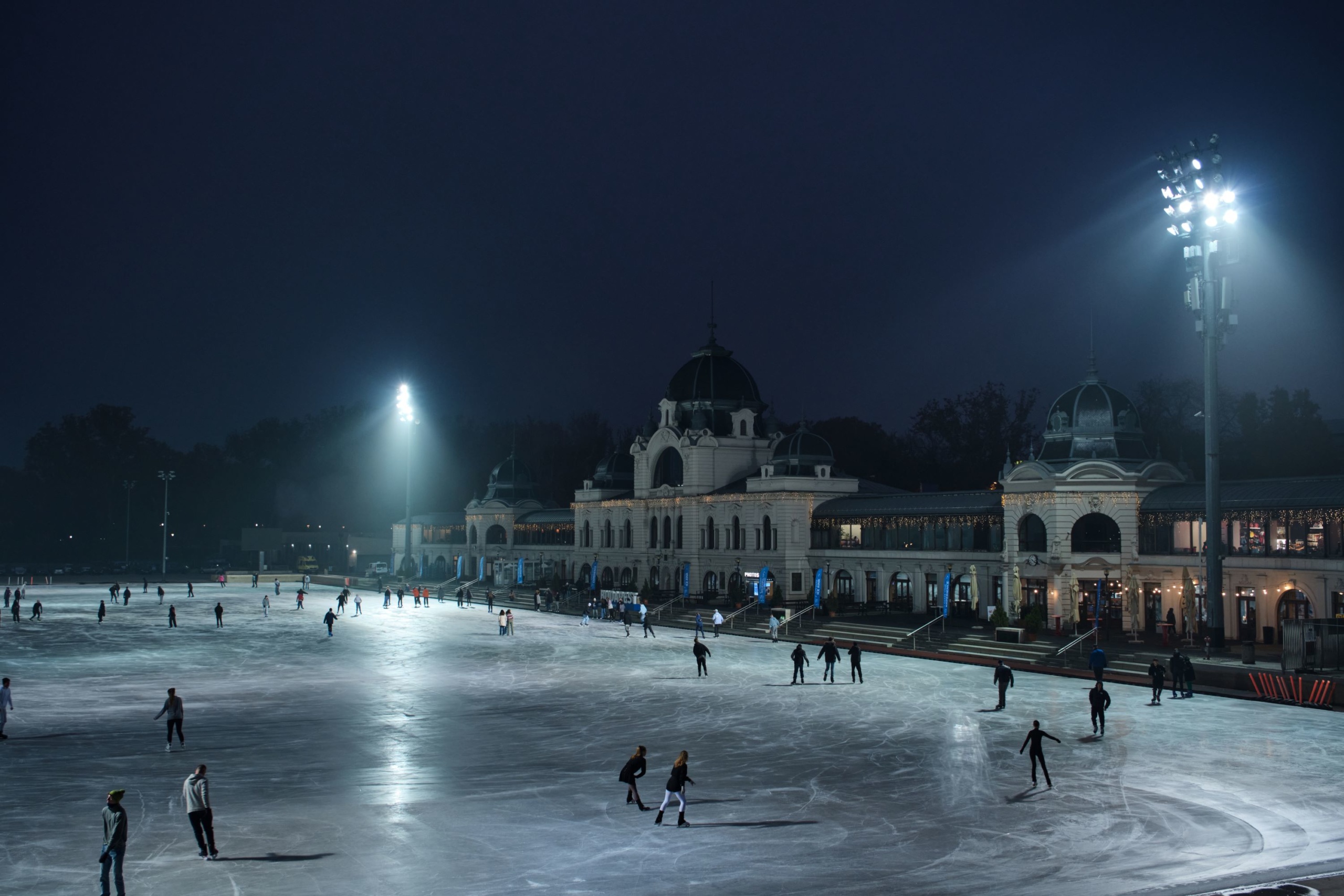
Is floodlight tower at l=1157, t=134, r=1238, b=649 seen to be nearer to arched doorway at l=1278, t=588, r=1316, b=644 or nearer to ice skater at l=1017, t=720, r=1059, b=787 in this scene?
arched doorway at l=1278, t=588, r=1316, b=644

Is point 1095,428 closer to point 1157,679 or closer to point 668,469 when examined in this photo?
point 1157,679

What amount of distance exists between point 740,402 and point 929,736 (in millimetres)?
63829

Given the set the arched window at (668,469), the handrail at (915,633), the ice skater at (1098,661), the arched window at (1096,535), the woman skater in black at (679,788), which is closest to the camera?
the woman skater in black at (679,788)

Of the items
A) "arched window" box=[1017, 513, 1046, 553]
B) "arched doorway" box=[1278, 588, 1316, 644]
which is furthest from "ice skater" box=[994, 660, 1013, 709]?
"arched window" box=[1017, 513, 1046, 553]

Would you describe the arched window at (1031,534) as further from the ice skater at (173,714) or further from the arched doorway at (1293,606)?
the ice skater at (173,714)

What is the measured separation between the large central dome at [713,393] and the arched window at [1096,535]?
38.9 m

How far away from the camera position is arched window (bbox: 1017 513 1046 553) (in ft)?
175

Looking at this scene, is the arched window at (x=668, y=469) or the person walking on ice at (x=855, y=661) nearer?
the person walking on ice at (x=855, y=661)

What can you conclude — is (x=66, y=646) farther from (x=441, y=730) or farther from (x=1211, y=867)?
(x=1211, y=867)

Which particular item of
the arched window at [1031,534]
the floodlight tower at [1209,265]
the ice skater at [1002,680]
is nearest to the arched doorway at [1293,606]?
the floodlight tower at [1209,265]

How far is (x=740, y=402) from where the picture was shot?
90438mm

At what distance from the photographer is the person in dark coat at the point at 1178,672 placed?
113 ft

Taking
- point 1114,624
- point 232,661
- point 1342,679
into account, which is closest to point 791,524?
point 1114,624

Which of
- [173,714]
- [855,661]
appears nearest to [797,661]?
[855,661]
